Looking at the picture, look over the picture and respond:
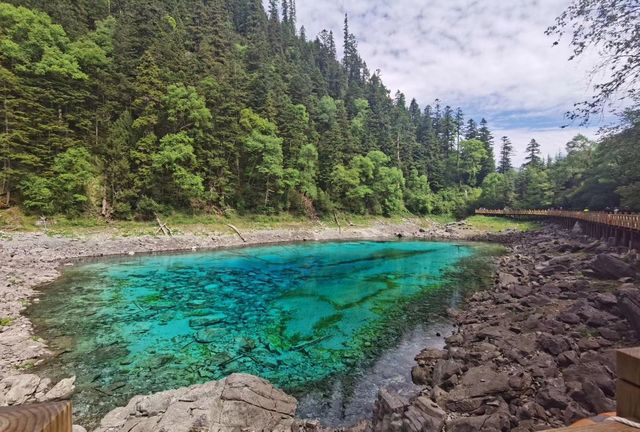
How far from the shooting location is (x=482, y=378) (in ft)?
23.3

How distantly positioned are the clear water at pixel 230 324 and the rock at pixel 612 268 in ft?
21.1

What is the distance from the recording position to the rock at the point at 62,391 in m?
6.98

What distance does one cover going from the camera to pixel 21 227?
24.7m

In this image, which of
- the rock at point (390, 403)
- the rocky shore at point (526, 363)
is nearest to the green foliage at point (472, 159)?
the rocky shore at point (526, 363)

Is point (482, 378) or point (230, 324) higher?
point (482, 378)

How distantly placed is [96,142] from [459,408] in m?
39.1

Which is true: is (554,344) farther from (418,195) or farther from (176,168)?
(418,195)

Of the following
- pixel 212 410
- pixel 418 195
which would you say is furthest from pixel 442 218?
pixel 212 410

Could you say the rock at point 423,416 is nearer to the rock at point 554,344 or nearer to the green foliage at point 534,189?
the rock at point 554,344

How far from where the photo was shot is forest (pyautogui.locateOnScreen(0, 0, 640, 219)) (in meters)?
28.5

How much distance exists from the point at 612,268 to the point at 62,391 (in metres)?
20.9

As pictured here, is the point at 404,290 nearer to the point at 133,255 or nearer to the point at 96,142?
the point at 133,255

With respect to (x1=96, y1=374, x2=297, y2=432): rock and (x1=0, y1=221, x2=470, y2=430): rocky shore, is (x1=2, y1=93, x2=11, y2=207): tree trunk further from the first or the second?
(x1=96, y1=374, x2=297, y2=432): rock

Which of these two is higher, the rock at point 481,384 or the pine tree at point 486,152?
the pine tree at point 486,152
